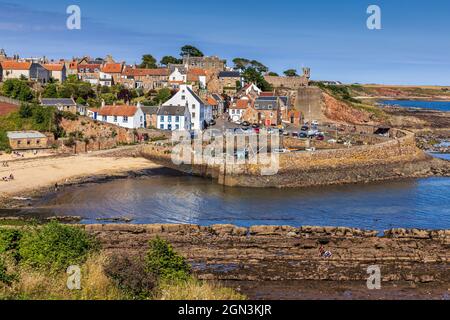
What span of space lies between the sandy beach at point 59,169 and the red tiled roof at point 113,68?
33.0 meters

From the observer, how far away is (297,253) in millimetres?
21469

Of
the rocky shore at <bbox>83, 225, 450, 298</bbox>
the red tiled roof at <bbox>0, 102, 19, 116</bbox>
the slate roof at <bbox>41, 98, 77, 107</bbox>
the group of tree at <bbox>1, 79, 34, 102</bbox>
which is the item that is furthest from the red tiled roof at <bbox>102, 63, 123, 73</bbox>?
the rocky shore at <bbox>83, 225, 450, 298</bbox>

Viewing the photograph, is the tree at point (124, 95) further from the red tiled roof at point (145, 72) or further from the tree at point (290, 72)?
the tree at point (290, 72)

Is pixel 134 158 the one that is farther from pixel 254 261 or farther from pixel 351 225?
pixel 254 261

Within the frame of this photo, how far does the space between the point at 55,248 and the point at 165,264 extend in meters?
3.56

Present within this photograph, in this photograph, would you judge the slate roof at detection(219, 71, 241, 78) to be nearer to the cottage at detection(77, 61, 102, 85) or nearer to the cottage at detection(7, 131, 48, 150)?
the cottage at detection(77, 61, 102, 85)

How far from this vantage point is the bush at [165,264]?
575 inches

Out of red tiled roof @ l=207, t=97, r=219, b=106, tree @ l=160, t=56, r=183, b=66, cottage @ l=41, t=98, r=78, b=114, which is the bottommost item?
cottage @ l=41, t=98, r=78, b=114

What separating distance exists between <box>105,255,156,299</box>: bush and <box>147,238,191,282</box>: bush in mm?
1349

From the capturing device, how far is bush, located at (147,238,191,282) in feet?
47.9

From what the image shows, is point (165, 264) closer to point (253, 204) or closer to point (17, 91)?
point (253, 204)

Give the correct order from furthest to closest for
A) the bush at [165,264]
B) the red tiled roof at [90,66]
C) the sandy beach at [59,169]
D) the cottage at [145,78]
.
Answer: the red tiled roof at [90,66]
the cottage at [145,78]
the sandy beach at [59,169]
the bush at [165,264]

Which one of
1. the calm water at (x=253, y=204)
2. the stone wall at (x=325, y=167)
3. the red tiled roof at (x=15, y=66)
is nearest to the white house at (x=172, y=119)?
the stone wall at (x=325, y=167)
